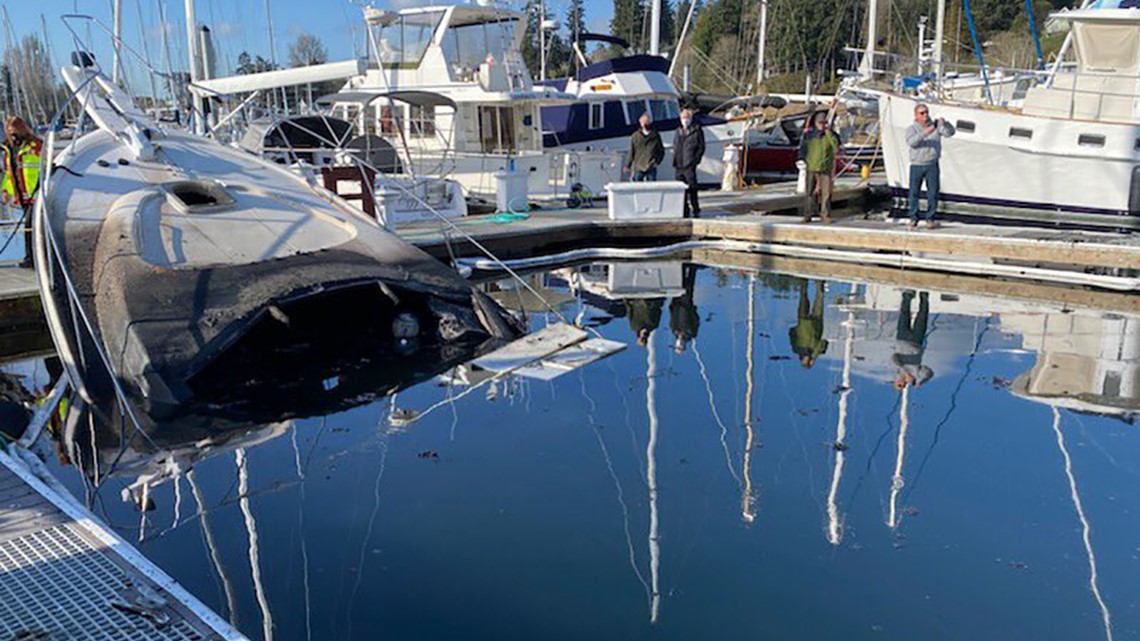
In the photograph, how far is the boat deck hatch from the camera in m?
8.89

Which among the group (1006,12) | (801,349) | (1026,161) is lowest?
(801,349)

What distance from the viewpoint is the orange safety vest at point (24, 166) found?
33.1ft

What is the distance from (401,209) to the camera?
14.5 meters

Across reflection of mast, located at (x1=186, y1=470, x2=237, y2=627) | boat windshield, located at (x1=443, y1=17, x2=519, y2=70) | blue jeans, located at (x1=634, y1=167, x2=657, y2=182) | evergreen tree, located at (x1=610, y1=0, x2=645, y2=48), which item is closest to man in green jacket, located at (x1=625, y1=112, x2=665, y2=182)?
blue jeans, located at (x1=634, y1=167, x2=657, y2=182)

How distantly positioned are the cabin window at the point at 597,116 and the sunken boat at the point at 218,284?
35.2 feet

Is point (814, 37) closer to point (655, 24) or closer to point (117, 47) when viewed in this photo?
point (655, 24)

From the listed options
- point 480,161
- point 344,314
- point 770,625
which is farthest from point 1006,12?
point 770,625

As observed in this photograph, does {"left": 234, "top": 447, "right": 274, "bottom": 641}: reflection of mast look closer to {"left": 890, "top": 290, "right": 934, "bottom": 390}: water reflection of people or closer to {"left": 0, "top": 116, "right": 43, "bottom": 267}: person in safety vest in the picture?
{"left": 890, "top": 290, "right": 934, "bottom": 390}: water reflection of people

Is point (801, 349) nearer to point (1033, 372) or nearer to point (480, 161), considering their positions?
point (1033, 372)

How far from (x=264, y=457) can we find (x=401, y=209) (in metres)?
9.01

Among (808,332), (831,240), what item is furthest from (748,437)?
(831,240)

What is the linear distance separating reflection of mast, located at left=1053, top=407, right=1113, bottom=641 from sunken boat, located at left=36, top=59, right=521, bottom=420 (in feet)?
15.4

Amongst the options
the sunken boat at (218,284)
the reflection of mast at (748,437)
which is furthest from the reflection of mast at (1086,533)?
the sunken boat at (218,284)

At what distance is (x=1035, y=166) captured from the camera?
16.3m
